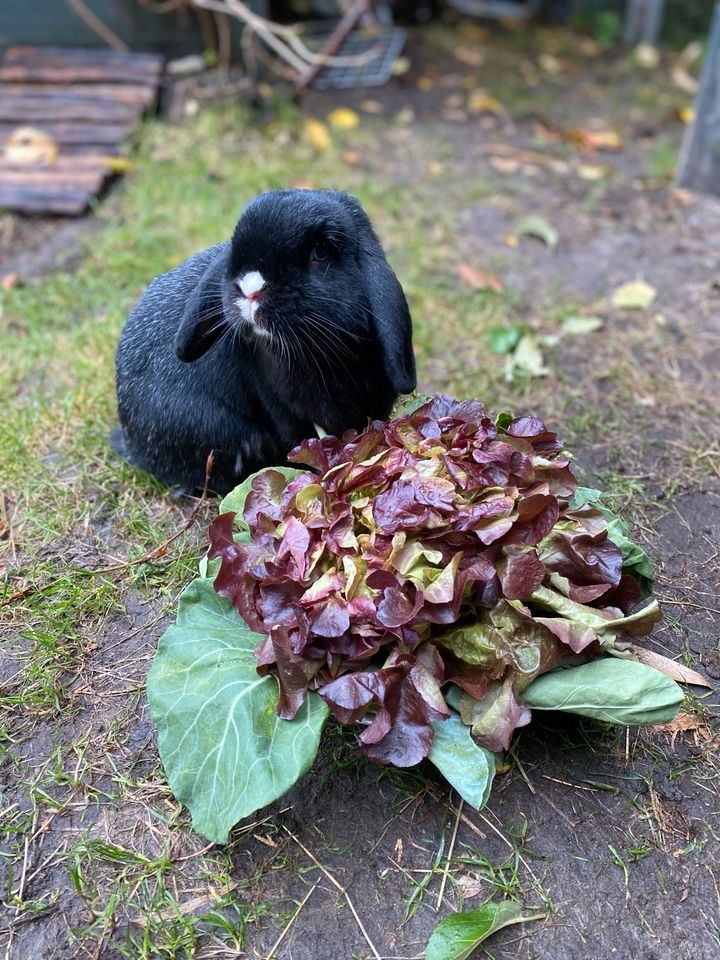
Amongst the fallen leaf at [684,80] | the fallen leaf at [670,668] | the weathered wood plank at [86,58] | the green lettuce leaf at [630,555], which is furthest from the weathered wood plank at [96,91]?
the fallen leaf at [670,668]

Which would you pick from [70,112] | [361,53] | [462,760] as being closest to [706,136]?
[361,53]

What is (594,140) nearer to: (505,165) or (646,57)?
(505,165)

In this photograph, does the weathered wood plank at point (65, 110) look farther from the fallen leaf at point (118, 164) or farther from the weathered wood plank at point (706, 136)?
the weathered wood plank at point (706, 136)

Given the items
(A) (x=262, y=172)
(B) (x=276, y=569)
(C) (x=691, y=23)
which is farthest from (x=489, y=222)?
(C) (x=691, y=23)

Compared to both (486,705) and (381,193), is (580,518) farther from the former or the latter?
(381,193)

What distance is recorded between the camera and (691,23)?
27.9 ft

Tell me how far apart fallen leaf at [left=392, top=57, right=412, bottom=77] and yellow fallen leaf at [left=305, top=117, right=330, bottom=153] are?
159 centimetres

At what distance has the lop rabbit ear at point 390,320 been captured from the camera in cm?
265

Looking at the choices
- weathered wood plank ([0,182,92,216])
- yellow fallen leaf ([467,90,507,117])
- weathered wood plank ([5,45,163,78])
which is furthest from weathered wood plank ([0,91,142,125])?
yellow fallen leaf ([467,90,507,117])

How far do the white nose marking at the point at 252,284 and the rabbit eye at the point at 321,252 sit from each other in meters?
0.19

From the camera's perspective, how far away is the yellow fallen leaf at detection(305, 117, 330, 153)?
602cm

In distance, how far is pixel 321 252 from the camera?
258 cm

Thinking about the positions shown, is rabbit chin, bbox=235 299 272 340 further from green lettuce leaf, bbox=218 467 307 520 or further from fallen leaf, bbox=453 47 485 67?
fallen leaf, bbox=453 47 485 67

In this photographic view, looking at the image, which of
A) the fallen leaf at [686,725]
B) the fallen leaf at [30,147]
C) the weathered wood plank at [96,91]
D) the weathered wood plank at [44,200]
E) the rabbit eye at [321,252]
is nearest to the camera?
the fallen leaf at [686,725]
